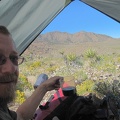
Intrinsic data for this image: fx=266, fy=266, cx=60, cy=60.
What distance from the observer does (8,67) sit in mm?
1208

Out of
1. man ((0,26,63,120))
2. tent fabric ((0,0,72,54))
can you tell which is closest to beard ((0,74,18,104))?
man ((0,26,63,120))

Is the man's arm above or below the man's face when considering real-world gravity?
below

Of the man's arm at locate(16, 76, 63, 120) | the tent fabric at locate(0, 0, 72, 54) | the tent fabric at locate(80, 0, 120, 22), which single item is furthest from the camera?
the tent fabric at locate(80, 0, 120, 22)

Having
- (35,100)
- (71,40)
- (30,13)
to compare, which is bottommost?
(71,40)

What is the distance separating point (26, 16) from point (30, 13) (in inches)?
2.0

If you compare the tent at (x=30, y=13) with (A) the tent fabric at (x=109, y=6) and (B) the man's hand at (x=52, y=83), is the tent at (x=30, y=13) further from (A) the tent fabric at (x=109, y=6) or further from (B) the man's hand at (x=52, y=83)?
(B) the man's hand at (x=52, y=83)

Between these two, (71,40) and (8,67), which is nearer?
(8,67)

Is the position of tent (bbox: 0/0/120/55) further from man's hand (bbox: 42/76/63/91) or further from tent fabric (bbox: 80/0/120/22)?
man's hand (bbox: 42/76/63/91)

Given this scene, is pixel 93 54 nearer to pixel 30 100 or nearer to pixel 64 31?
pixel 30 100

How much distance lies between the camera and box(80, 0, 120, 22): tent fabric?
2521mm

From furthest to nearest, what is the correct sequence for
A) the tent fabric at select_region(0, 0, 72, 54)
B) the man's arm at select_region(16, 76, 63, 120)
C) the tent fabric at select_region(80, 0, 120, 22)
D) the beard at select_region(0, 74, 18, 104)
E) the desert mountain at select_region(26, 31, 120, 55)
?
1. the desert mountain at select_region(26, 31, 120, 55)
2. the tent fabric at select_region(80, 0, 120, 22)
3. the tent fabric at select_region(0, 0, 72, 54)
4. the man's arm at select_region(16, 76, 63, 120)
5. the beard at select_region(0, 74, 18, 104)

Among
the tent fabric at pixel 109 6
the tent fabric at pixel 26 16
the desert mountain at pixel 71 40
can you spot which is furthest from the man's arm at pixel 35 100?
the desert mountain at pixel 71 40

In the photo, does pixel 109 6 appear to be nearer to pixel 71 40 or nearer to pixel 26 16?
pixel 26 16

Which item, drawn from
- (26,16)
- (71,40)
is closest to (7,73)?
(26,16)
